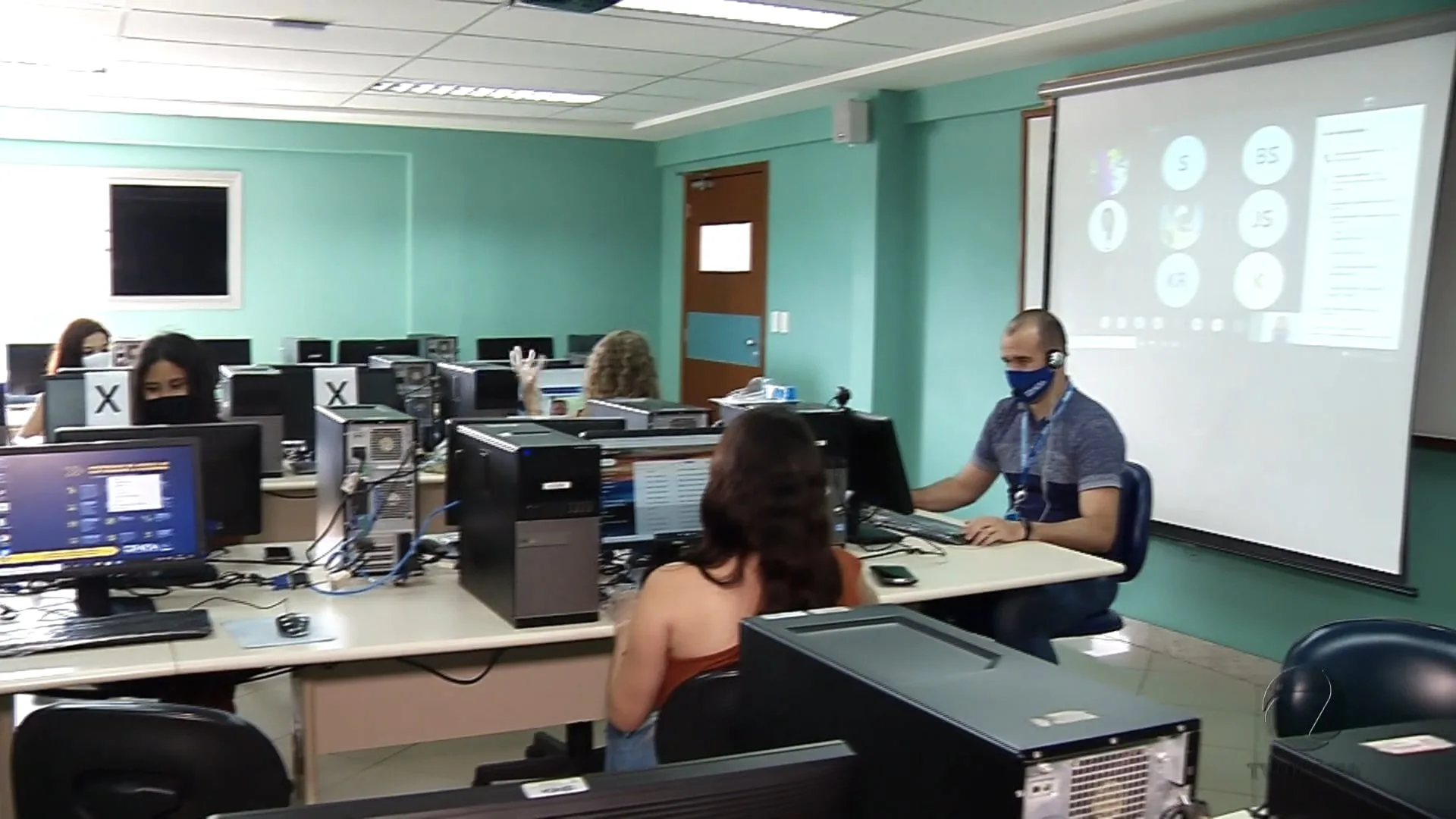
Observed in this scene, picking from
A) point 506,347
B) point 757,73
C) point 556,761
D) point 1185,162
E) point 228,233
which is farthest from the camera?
point 228,233

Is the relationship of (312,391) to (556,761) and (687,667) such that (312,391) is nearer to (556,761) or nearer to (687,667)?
(556,761)

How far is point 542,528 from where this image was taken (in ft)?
9.12

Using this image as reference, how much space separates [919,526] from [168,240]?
6.15 meters

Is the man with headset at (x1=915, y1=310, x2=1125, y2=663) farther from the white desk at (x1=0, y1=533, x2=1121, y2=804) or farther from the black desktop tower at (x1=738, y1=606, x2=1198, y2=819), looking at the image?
the black desktop tower at (x1=738, y1=606, x2=1198, y2=819)

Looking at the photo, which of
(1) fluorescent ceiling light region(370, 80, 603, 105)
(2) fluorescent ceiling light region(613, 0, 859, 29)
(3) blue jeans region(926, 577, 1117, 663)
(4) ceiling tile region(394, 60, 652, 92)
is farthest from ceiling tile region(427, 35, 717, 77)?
(3) blue jeans region(926, 577, 1117, 663)

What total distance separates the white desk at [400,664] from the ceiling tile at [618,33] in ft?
8.06

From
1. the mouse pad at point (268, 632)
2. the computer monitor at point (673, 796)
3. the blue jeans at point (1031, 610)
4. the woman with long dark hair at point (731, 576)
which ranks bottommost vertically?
the blue jeans at point (1031, 610)

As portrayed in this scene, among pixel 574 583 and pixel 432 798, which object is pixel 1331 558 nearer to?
pixel 574 583

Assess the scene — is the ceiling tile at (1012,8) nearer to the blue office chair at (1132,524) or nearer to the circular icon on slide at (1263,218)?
the circular icon on slide at (1263,218)

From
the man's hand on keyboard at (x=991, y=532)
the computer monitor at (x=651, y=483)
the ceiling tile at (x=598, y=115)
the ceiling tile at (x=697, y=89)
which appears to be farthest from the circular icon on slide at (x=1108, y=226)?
the ceiling tile at (x=598, y=115)

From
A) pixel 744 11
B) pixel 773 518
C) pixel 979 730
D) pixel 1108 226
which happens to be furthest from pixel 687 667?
pixel 1108 226

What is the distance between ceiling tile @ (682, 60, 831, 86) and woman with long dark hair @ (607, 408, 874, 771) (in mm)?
3779

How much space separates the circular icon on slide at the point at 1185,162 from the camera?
15.0 ft

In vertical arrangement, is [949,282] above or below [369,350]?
above
